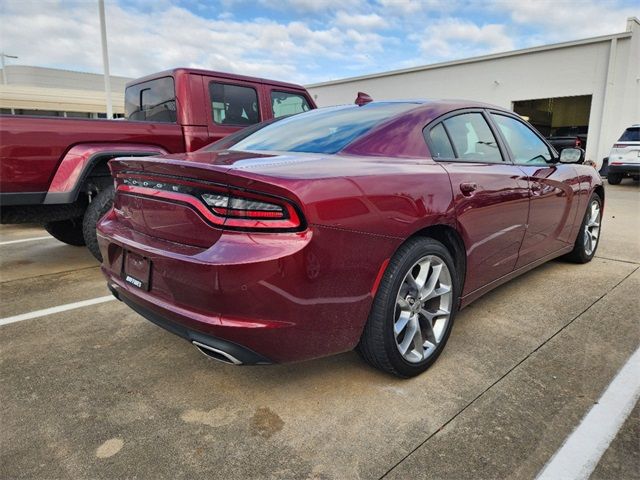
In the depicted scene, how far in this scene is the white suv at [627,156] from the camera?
12430 millimetres

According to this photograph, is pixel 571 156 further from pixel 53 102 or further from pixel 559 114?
pixel 53 102

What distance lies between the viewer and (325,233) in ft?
6.16

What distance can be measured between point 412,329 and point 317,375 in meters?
0.57

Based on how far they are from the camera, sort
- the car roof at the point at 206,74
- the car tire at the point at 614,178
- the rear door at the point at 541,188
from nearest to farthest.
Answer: the rear door at the point at 541,188, the car roof at the point at 206,74, the car tire at the point at 614,178

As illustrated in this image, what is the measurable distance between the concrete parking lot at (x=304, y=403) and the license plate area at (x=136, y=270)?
57 centimetres

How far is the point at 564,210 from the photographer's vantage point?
3.82 meters

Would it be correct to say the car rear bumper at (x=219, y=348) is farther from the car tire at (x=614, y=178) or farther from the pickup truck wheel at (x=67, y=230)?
the car tire at (x=614, y=178)

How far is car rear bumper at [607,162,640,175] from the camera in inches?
489

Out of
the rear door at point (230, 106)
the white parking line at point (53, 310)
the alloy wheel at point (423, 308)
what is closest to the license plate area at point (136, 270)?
the alloy wheel at point (423, 308)

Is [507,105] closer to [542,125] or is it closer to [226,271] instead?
[542,125]

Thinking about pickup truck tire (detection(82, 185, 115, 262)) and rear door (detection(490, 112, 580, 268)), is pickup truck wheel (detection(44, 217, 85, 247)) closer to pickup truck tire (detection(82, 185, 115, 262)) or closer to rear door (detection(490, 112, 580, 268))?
pickup truck tire (detection(82, 185, 115, 262))

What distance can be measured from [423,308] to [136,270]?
151cm

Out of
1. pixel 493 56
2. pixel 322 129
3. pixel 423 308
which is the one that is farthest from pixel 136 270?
pixel 493 56

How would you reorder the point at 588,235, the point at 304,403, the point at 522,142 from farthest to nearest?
the point at 588,235 → the point at 522,142 → the point at 304,403
